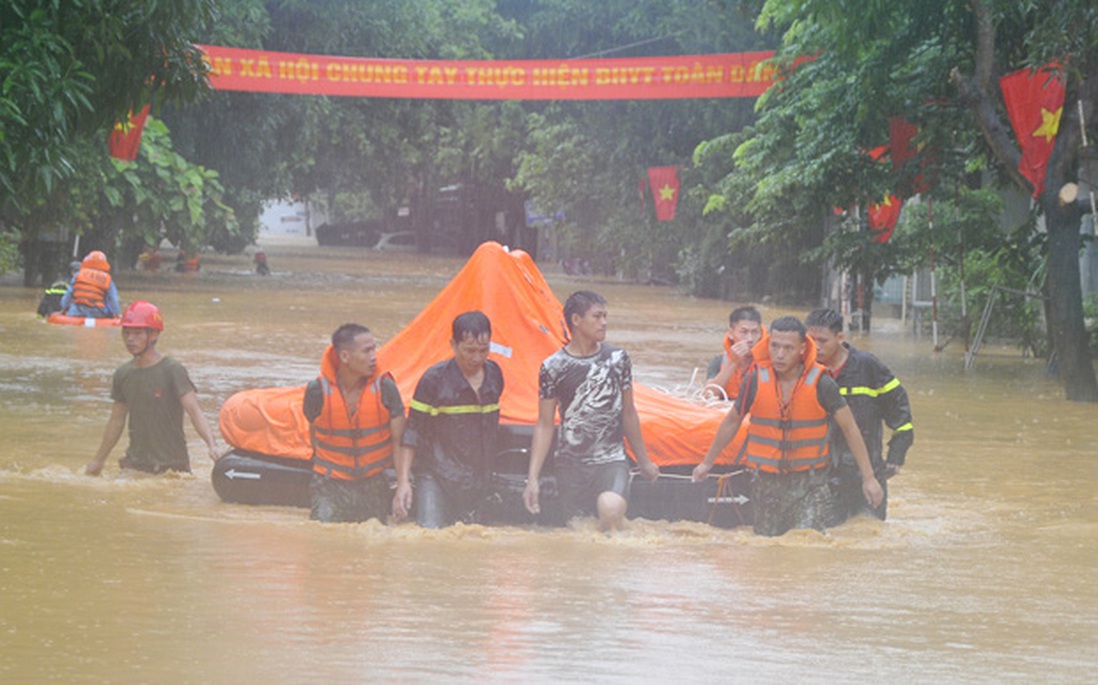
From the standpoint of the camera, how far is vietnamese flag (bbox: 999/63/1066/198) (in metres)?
16.4

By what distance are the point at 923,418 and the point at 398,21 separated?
30398 mm

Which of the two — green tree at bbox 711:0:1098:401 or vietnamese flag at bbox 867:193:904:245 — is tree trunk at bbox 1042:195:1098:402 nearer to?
green tree at bbox 711:0:1098:401

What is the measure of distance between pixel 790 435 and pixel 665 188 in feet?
103

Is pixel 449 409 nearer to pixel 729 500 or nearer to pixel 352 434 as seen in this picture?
pixel 352 434

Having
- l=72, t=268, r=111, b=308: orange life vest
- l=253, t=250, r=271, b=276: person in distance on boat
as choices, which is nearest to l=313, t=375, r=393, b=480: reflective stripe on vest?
l=72, t=268, r=111, b=308: orange life vest

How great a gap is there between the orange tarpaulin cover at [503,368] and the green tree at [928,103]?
736 centimetres

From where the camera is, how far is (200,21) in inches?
490

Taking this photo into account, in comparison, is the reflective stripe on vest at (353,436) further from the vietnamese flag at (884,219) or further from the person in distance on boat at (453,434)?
the vietnamese flag at (884,219)

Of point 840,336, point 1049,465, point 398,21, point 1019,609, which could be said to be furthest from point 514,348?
point 398,21

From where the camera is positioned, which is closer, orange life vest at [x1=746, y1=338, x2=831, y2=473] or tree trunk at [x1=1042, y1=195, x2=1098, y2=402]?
orange life vest at [x1=746, y1=338, x2=831, y2=473]

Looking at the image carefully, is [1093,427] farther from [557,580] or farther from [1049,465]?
[557,580]

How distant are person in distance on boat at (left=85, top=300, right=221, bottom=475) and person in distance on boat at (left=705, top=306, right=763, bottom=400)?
323 cm

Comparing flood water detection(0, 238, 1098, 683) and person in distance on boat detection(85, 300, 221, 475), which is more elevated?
person in distance on boat detection(85, 300, 221, 475)

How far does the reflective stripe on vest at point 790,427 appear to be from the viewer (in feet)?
29.2
